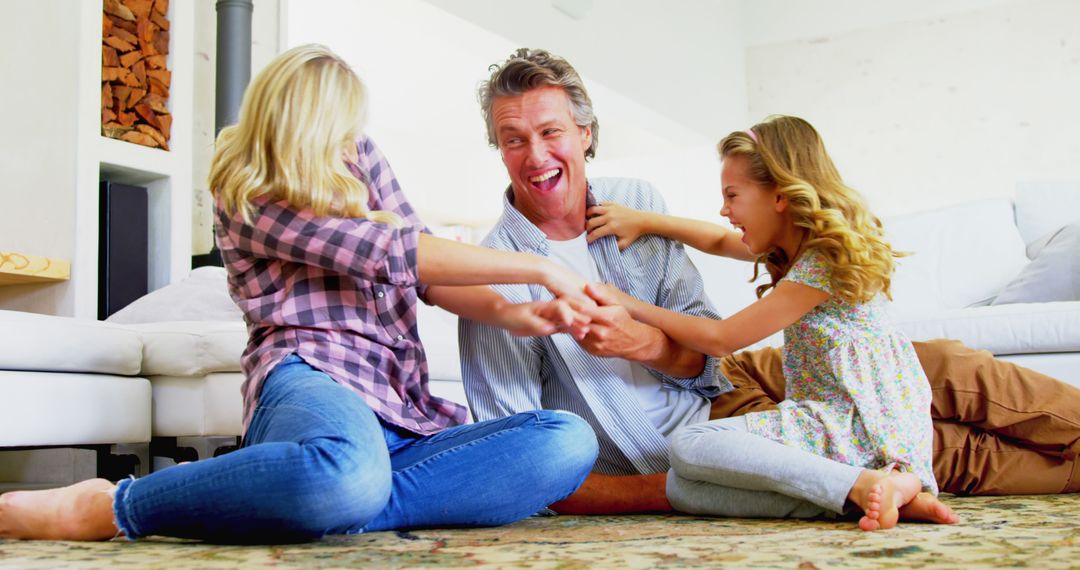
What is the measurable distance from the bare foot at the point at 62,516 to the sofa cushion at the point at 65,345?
73cm

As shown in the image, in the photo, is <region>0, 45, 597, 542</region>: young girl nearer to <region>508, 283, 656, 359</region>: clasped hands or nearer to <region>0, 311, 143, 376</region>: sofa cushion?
<region>508, 283, 656, 359</region>: clasped hands

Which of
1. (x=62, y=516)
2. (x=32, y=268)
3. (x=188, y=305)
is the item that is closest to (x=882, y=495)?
(x=62, y=516)

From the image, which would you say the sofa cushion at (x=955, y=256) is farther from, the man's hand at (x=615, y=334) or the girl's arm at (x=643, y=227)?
the man's hand at (x=615, y=334)

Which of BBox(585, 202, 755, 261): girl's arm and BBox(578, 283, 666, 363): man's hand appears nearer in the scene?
BBox(578, 283, 666, 363): man's hand

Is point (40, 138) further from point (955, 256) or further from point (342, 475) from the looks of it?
point (955, 256)

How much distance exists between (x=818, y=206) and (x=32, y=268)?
6.77 feet

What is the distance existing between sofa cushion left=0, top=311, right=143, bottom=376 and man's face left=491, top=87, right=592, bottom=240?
959mm

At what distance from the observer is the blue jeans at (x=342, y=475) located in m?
1.17

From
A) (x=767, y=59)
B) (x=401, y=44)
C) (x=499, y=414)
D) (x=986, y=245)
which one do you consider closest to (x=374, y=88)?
(x=401, y=44)

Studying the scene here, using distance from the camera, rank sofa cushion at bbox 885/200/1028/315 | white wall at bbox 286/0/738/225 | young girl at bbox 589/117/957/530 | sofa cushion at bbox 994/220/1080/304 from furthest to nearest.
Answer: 1. white wall at bbox 286/0/738/225
2. sofa cushion at bbox 885/200/1028/315
3. sofa cushion at bbox 994/220/1080/304
4. young girl at bbox 589/117/957/530

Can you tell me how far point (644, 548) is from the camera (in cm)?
118

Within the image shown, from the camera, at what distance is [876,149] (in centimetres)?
550

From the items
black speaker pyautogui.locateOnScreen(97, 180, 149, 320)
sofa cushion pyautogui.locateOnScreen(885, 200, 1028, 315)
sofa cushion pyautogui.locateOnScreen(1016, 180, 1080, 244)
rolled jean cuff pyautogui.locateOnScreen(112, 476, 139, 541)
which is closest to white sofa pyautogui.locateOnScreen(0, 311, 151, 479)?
black speaker pyautogui.locateOnScreen(97, 180, 149, 320)

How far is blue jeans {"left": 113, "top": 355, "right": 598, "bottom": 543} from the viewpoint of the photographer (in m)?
1.17
